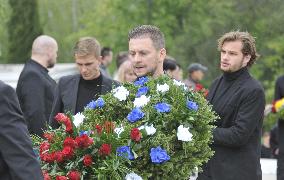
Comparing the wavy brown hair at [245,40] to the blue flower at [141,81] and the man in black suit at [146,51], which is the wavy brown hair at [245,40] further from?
the blue flower at [141,81]

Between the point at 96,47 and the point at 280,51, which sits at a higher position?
the point at 96,47

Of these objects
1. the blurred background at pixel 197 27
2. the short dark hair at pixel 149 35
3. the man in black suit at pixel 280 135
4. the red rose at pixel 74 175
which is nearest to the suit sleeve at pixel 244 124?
the short dark hair at pixel 149 35

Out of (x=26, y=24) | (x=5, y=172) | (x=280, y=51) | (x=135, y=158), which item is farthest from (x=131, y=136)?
(x=26, y=24)

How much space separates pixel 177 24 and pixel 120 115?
708 inches

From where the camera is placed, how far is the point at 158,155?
196 inches

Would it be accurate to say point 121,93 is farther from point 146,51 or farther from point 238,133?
point 238,133

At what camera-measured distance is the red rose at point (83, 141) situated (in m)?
4.95

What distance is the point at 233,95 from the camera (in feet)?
21.0

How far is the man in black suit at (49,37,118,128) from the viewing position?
7000 mm

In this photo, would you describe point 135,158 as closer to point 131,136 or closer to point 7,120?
point 131,136

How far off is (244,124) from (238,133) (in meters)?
0.11

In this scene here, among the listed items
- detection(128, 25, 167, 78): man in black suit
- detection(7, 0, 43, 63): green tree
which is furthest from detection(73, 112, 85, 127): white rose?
detection(7, 0, 43, 63): green tree

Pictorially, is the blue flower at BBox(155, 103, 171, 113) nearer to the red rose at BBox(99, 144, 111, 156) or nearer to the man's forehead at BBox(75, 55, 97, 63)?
the red rose at BBox(99, 144, 111, 156)

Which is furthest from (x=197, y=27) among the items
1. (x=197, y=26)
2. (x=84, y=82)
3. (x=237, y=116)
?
(x=237, y=116)
